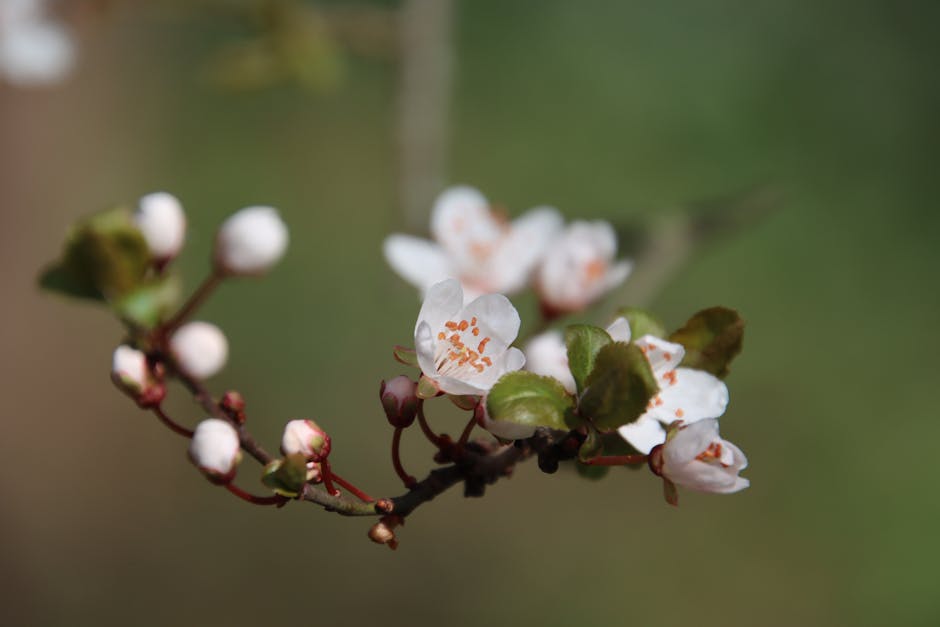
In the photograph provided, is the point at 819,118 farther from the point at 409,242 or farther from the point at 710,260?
the point at 409,242

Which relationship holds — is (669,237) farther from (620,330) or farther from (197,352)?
(197,352)

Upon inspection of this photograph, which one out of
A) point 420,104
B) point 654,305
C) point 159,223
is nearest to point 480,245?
point 159,223

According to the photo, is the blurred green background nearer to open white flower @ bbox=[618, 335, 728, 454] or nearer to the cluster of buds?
the cluster of buds

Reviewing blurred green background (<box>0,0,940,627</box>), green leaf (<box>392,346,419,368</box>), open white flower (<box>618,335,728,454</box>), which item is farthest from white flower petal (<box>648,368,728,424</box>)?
blurred green background (<box>0,0,940,627</box>)

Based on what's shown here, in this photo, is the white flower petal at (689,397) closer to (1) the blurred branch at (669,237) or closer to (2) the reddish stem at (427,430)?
(2) the reddish stem at (427,430)

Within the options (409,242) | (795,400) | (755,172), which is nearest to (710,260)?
(755,172)

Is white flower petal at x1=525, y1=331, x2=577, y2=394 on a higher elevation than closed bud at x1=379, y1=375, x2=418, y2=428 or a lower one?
lower

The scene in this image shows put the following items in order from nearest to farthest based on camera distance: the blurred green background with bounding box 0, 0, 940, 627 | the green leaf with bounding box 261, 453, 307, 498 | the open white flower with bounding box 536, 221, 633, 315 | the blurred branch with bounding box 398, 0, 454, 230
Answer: the green leaf with bounding box 261, 453, 307, 498, the open white flower with bounding box 536, 221, 633, 315, the blurred branch with bounding box 398, 0, 454, 230, the blurred green background with bounding box 0, 0, 940, 627
